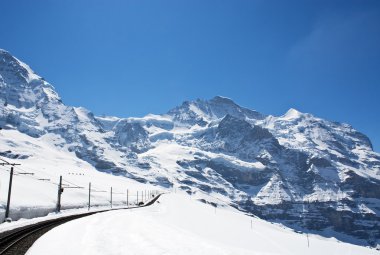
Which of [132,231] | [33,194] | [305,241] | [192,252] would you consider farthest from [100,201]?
[192,252]

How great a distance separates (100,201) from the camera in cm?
12238

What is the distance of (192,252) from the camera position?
2017 centimetres

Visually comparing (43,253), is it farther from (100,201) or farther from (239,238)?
(100,201)

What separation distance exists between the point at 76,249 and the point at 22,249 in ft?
12.8

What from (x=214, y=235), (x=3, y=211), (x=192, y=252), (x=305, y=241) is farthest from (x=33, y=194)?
(x=192, y=252)

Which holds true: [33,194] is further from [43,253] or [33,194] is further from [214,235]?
[43,253]

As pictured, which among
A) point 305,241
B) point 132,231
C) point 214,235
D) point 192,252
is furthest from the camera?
point 305,241

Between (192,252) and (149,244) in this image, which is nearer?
(192,252)

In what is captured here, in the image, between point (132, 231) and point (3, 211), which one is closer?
point (132, 231)

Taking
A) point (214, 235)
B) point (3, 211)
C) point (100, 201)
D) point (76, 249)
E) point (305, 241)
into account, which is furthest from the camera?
point (100, 201)

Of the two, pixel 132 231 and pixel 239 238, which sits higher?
pixel 132 231

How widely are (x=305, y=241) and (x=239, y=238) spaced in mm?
26076

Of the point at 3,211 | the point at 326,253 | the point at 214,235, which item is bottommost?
A: the point at 326,253

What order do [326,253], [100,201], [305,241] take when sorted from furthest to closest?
[100,201] < [305,241] < [326,253]
